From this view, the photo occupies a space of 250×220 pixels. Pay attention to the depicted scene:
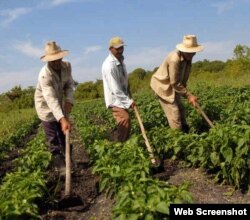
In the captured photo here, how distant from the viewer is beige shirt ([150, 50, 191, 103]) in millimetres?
6461

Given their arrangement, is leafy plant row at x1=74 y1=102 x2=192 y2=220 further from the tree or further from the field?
the tree

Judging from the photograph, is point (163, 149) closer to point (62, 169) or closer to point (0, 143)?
point (62, 169)

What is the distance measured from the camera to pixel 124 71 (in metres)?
6.43

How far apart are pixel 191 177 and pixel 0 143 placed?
4.89 m

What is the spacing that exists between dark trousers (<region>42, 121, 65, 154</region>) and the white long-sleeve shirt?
843 millimetres

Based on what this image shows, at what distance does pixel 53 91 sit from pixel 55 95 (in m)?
0.07

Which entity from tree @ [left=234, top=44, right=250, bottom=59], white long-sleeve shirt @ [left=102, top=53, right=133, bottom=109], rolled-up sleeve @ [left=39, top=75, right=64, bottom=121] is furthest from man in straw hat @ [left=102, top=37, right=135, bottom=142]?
tree @ [left=234, top=44, right=250, bottom=59]

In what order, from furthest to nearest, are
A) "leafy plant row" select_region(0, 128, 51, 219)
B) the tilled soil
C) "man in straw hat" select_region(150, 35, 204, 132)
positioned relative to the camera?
"man in straw hat" select_region(150, 35, 204, 132) → the tilled soil → "leafy plant row" select_region(0, 128, 51, 219)

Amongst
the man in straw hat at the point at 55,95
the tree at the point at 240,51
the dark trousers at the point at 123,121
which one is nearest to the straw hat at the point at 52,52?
the man in straw hat at the point at 55,95

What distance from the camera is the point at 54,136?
6180 mm

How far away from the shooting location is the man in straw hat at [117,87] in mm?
6164

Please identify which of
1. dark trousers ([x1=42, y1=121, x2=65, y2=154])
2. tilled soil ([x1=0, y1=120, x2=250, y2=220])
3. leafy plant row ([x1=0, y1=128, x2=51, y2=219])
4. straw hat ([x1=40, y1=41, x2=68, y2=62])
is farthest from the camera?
dark trousers ([x1=42, y1=121, x2=65, y2=154])

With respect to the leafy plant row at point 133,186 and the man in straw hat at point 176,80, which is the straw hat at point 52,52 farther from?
the man in straw hat at point 176,80

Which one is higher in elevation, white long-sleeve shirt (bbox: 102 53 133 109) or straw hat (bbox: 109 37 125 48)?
straw hat (bbox: 109 37 125 48)
